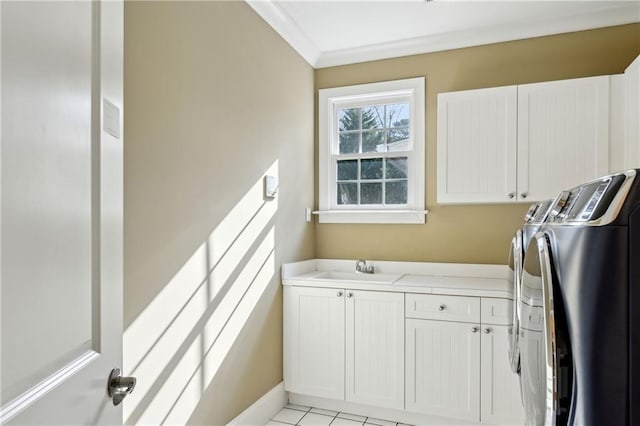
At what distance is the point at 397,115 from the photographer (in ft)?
11.0

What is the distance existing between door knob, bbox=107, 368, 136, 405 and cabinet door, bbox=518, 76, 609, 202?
8.36ft

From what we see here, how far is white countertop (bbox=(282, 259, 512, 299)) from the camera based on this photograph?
256cm

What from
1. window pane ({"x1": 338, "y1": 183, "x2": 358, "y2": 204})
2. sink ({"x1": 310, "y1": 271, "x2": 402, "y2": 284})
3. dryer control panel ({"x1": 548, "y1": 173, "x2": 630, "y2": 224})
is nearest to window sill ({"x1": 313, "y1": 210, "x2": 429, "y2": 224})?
window pane ({"x1": 338, "y1": 183, "x2": 358, "y2": 204})

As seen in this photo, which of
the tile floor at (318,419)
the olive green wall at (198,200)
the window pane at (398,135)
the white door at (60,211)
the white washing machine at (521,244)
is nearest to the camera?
the white door at (60,211)

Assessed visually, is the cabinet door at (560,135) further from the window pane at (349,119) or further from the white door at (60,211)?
the white door at (60,211)

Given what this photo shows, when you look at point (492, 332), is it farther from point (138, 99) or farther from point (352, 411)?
point (138, 99)

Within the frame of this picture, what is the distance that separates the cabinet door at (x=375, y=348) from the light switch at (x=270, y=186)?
0.83 meters

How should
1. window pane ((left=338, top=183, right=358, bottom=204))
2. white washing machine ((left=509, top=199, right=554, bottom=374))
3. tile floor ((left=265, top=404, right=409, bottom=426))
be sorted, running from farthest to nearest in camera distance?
window pane ((left=338, top=183, right=358, bottom=204)), tile floor ((left=265, top=404, right=409, bottom=426)), white washing machine ((left=509, top=199, right=554, bottom=374))

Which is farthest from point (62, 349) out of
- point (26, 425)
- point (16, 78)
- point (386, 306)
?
point (386, 306)

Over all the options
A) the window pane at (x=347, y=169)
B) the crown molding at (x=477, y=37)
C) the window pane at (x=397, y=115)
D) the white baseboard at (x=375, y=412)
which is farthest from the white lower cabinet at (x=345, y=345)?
the crown molding at (x=477, y=37)

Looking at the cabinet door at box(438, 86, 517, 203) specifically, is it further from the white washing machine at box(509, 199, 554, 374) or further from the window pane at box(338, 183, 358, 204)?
the white washing machine at box(509, 199, 554, 374)

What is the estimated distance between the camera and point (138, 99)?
1625 mm

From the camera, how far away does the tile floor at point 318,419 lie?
264 centimetres

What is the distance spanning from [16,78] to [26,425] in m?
0.51
